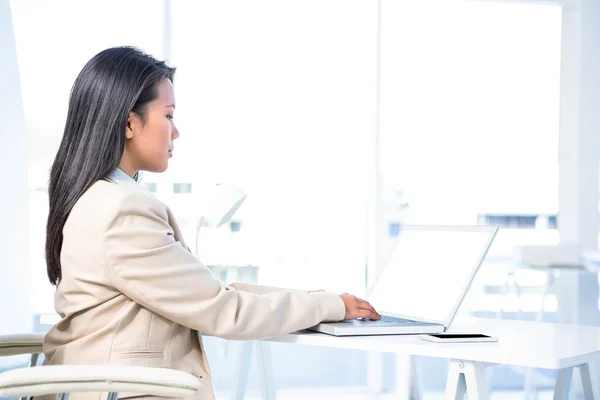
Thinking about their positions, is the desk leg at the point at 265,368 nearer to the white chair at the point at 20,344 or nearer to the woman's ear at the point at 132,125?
the white chair at the point at 20,344

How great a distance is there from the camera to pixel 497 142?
475 centimetres

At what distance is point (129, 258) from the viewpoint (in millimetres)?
1396

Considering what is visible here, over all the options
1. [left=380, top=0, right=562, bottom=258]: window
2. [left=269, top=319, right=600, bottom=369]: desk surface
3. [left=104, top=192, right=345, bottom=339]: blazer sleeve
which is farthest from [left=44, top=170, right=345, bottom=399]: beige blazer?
[left=380, top=0, right=562, bottom=258]: window

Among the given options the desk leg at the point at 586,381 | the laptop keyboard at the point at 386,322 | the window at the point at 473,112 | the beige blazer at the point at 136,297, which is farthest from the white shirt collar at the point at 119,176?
the window at the point at 473,112

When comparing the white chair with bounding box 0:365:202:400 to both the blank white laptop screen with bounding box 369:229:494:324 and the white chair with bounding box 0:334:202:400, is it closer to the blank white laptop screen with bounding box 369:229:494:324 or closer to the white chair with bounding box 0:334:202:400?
the white chair with bounding box 0:334:202:400

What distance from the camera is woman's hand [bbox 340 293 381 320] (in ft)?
5.37

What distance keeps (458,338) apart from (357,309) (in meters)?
0.22

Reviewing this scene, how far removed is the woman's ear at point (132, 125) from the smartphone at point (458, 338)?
676 millimetres

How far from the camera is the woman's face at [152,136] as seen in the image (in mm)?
1559

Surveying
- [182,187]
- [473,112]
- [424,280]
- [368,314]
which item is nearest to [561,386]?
[424,280]

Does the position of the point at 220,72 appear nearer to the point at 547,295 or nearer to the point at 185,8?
the point at 185,8

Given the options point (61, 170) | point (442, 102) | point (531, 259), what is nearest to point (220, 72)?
point (442, 102)

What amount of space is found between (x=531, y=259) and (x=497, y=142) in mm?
701

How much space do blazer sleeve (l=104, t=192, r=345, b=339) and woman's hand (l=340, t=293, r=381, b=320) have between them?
0.19 m
